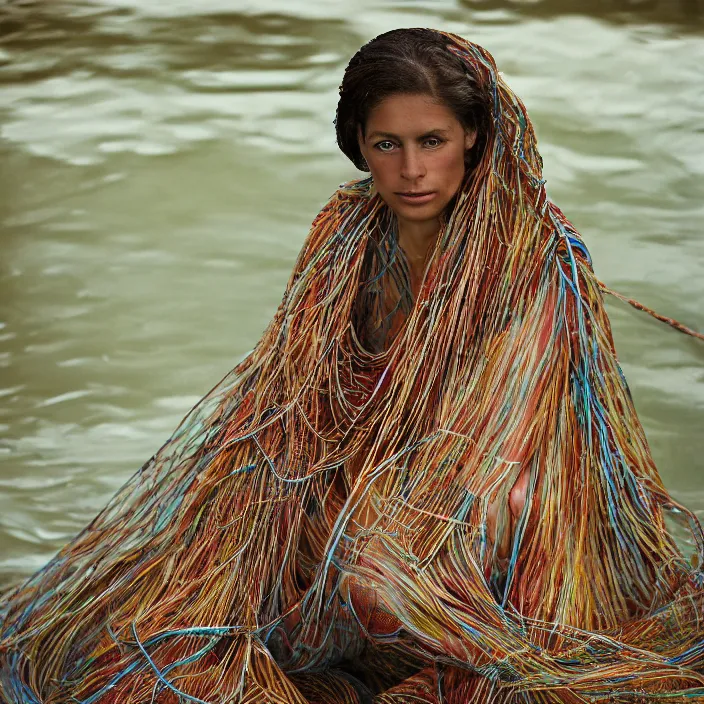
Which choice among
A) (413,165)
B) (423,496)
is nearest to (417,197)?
(413,165)

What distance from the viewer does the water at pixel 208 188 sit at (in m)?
2.22

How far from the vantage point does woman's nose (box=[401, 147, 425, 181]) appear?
138 cm

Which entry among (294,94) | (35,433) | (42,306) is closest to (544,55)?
(294,94)

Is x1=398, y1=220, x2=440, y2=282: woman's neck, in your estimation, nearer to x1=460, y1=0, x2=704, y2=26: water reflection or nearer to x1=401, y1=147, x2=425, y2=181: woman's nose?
x1=401, y1=147, x2=425, y2=181: woman's nose

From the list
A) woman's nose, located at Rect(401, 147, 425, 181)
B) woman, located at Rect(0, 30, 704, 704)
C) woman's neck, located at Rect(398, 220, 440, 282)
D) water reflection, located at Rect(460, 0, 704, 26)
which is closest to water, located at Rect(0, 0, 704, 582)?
water reflection, located at Rect(460, 0, 704, 26)

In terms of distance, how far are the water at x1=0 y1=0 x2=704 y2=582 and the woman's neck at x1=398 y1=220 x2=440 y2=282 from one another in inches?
29.2

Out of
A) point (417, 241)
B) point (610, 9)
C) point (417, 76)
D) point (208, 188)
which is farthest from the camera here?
point (610, 9)

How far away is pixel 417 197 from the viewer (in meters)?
1.41

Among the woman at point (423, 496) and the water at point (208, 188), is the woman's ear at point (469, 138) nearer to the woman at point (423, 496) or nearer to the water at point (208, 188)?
the woman at point (423, 496)

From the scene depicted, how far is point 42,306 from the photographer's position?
2.54m

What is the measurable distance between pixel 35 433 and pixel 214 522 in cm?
85

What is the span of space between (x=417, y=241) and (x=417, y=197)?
94 mm

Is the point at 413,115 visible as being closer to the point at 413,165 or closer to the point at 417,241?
the point at 413,165

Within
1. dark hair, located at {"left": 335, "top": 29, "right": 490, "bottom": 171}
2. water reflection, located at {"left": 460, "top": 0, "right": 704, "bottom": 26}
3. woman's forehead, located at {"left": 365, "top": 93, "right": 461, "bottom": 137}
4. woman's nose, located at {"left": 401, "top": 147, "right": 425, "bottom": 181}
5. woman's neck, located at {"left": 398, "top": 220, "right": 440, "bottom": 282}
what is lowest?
water reflection, located at {"left": 460, "top": 0, "right": 704, "bottom": 26}
